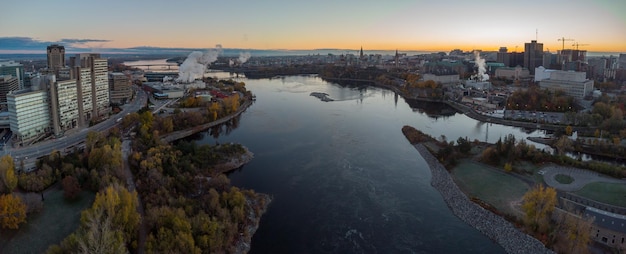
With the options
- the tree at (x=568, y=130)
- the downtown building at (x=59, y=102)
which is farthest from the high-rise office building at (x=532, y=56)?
the downtown building at (x=59, y=102)

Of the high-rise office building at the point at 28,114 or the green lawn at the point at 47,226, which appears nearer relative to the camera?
the green lawn at the point at 47,226

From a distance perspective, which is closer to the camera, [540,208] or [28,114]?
[540,208]

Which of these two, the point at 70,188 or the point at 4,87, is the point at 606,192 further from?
the point at 4,87

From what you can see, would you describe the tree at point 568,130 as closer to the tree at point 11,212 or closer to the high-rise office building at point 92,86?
the tree at point 11,212

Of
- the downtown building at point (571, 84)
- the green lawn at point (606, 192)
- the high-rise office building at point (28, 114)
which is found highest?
the downtown building at point (571, 84)

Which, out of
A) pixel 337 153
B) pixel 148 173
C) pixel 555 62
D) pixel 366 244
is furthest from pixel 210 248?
pixel 555 62

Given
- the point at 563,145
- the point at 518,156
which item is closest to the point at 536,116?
the point at 563,145
